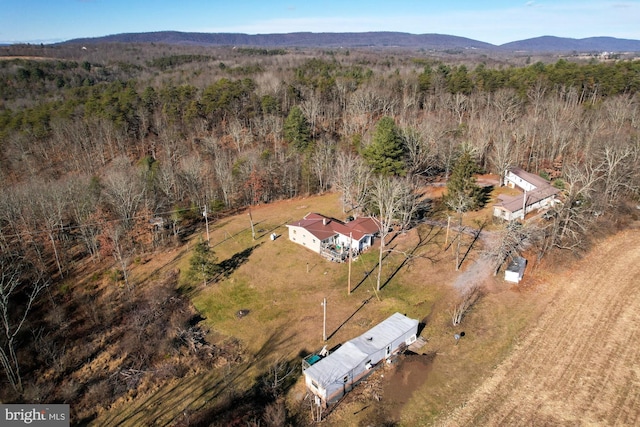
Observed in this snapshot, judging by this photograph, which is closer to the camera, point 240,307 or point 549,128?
point 240,307

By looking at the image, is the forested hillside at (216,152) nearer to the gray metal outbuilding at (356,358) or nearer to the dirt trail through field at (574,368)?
the dirt trail through field at (574,368)

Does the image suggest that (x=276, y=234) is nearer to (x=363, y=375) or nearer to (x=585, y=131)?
(x=363, y=375)

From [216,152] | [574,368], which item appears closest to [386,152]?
[216,152]

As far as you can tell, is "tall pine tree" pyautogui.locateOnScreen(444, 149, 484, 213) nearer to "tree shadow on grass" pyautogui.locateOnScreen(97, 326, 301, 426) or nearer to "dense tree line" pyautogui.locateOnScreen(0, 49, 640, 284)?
"dense tree line" pyautogui.locateOnScreen(0, 49, 640, 284)

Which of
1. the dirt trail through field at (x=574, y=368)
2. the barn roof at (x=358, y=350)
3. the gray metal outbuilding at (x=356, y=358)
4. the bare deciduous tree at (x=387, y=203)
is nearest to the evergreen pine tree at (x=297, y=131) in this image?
the bare deciduous tree at (x=387, y=203)

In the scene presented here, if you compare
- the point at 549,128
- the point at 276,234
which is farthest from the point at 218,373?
the point at 549,128

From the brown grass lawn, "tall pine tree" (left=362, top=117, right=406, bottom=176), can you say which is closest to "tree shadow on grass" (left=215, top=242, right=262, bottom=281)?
the brown grass lawn

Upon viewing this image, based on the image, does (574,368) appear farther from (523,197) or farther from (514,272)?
(523,197)
